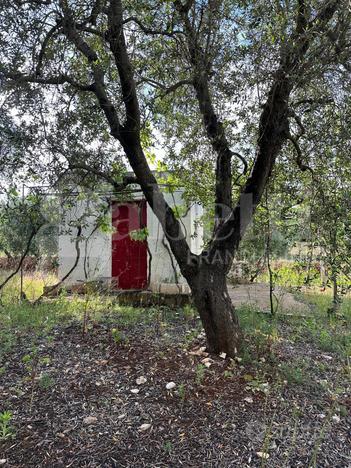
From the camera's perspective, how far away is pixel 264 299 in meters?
7.36

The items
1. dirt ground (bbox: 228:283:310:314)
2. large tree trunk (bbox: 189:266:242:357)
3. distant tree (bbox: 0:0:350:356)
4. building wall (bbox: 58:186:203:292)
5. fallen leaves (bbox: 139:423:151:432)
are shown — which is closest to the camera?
fallen leaves (bbox: 139:423:151:432)

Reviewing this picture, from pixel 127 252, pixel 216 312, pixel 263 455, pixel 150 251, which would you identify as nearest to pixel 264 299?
pixel 150 251

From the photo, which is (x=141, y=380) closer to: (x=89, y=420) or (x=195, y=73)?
(x=89, y=420)

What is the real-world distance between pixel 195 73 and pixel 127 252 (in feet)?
19.9

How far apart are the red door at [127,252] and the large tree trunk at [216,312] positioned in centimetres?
524

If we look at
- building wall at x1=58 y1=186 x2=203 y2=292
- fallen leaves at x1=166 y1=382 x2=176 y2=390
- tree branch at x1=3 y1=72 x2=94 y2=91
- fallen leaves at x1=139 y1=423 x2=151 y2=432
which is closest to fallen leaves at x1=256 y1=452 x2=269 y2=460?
fallen leaves at x1=139 y1=423 x2=151 y2=432

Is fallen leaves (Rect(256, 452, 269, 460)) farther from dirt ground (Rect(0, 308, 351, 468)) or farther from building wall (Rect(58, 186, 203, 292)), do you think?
building wall (Rect(58, 186, 203, 292))

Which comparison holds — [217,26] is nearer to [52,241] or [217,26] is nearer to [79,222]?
[79,222]

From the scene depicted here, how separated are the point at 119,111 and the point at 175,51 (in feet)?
2.56

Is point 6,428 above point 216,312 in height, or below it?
below

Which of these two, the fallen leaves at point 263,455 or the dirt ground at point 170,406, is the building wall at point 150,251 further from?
the fallen leaves at point 263,455

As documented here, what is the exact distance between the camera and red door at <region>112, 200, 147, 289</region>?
28.8 feet

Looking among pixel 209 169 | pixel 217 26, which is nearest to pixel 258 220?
pixel 209 169

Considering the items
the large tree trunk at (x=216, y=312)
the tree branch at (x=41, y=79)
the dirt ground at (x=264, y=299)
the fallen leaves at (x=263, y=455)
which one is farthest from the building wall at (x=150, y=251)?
the fallen leaves at (x=263, y=455)
